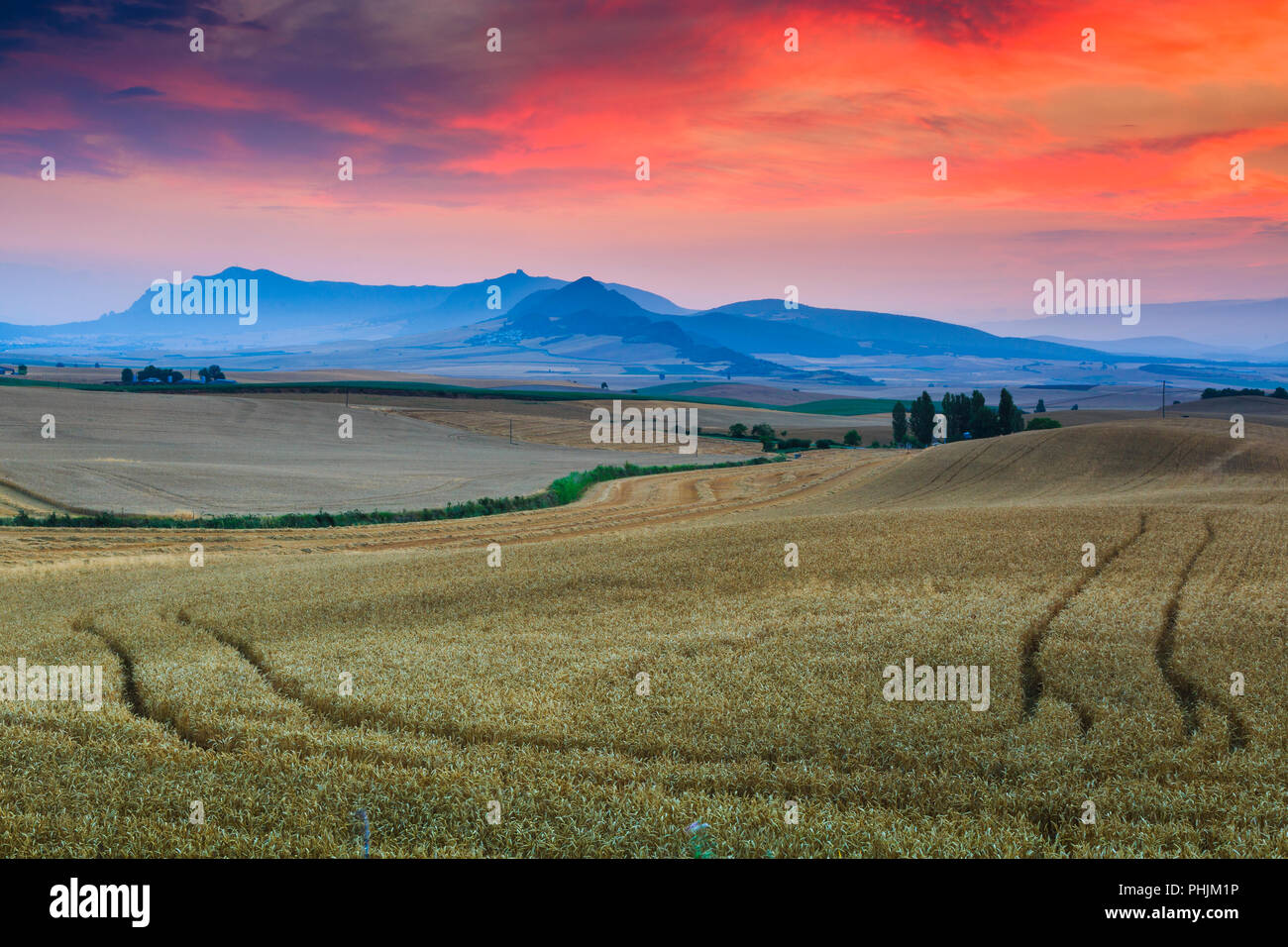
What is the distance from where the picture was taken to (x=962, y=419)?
12450cm

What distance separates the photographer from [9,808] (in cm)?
1001

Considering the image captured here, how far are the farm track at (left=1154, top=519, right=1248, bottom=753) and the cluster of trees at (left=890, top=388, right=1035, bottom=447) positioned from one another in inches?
3749

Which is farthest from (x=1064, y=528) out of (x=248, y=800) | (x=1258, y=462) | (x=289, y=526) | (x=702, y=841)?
(x=289, y=526)

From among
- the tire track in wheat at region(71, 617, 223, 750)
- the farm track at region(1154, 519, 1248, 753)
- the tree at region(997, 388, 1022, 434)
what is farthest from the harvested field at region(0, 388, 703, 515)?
the farm track at region(1154, 519, 1248, 753)

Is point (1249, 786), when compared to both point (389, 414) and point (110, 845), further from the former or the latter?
point (389, 414)

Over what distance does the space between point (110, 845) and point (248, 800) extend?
1457 mm

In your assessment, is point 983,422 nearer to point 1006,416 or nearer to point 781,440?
point 1006,416

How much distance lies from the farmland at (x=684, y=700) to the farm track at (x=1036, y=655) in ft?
0.36

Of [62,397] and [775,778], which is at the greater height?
[62,397]

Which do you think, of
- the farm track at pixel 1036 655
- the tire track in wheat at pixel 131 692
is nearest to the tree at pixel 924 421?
the farm track at pixel 1036 655

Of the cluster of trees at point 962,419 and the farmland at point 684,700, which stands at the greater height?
the cluster of trees at point 962,419

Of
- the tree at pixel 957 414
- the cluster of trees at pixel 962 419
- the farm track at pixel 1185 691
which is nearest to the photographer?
the farm track at pixel 1185 691

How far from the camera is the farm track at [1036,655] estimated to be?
559 inches

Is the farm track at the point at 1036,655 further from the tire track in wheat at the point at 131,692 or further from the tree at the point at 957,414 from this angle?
the tree at the point at 957,414
